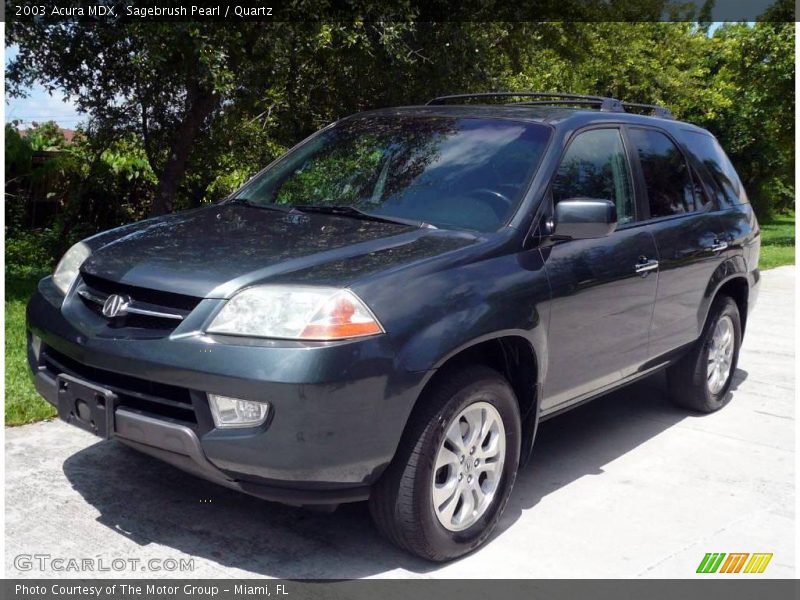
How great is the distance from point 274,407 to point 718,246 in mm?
3520

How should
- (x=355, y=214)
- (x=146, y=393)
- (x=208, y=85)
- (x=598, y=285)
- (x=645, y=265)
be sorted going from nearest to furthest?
(x=146, y=393) < (x=355, y=214) < (x=598, y=285) < (x=645, y=265) < (x=208, y=85)

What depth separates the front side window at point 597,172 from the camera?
444 centimetres

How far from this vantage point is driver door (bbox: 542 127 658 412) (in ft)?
13.9

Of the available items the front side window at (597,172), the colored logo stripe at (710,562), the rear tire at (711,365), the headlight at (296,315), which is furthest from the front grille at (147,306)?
the rear tire at (711,365)

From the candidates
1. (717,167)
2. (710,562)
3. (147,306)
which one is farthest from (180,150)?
(710,562)

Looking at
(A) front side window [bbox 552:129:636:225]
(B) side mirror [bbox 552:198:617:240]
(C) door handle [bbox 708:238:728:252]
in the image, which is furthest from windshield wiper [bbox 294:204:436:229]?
(C) door handle [bbox 708:238:728:252]

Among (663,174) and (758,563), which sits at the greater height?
(663,174)

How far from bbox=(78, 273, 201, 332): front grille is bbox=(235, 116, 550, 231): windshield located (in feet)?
3.73

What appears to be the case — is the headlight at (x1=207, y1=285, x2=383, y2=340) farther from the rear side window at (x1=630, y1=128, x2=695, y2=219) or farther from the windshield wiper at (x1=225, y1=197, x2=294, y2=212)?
the rear side window at (x1=630, y1=128, x2=695, y2=219)

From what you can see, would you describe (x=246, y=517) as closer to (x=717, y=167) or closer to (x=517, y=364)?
(x=517, y=364)

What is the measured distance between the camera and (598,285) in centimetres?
443

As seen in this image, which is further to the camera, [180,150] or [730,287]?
[180,150]

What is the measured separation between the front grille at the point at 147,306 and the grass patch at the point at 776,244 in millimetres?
10570

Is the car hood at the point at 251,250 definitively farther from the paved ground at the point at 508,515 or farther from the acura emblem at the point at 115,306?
the paved ground at the point at 508,515
